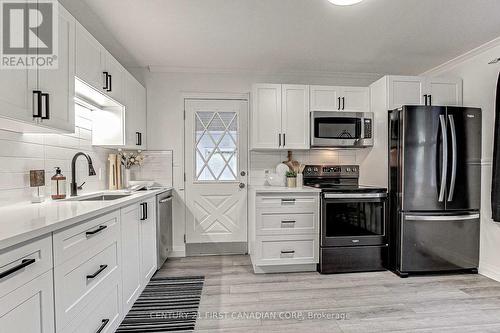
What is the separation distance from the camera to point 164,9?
2.11m

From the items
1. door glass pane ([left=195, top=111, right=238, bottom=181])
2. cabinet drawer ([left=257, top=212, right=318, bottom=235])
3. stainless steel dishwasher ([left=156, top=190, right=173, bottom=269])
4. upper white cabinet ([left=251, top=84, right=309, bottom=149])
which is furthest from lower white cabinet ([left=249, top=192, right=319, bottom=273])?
stainless steel dishwasher ([left=156, top=190, right=173, bottom=269])

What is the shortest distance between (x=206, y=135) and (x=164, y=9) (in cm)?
164

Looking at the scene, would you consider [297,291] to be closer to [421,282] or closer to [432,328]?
[432,328]

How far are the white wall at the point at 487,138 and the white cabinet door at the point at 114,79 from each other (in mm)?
3847

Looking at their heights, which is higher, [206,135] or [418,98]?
[418,98]

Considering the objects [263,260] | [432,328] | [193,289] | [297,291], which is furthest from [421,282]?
[193,289]

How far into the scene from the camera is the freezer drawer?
2738mm

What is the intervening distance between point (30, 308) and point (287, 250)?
2301mm

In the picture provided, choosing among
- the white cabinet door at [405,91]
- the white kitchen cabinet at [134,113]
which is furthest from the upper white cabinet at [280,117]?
Answer: the white kitchen cabinet at [134,113]

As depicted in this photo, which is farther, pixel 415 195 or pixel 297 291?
pixel 415 195

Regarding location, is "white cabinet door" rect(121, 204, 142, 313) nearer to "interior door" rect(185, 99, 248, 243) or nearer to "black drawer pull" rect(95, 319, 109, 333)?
"black drawer pull" rect(95, 319, 109, 333)

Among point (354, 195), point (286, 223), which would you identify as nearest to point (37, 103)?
point (286, 223)

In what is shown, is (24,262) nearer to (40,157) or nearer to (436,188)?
(40,157)

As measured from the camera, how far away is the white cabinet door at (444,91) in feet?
10.00
